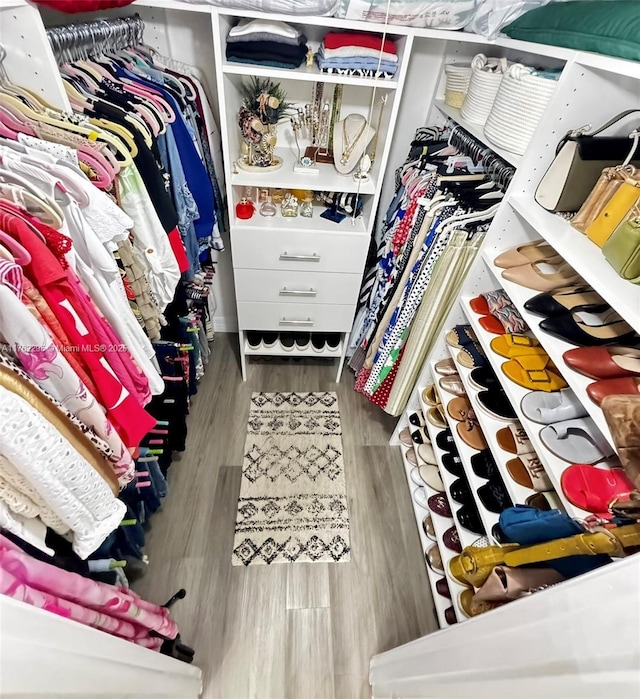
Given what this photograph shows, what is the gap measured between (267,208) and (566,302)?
1.10 m

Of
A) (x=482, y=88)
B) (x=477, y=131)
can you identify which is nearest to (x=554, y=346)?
(x=477, y=131)

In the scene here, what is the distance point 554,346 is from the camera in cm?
89

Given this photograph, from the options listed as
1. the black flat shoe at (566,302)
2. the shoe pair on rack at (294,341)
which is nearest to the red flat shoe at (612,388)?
the black flat shoe at (566,302)

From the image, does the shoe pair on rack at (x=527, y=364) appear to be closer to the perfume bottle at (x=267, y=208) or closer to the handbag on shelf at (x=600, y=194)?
the handbag on shelf at (x=600, y=194)

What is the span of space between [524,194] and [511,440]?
2.12ft

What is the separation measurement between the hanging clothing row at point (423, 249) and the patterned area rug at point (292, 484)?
34cm

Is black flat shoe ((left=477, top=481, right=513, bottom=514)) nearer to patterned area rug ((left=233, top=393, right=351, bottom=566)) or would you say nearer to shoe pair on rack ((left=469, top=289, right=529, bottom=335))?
shoe pair on rack ((left=469, top=289, right=529, bottom=335))

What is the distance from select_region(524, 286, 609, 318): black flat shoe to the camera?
0.93 metres

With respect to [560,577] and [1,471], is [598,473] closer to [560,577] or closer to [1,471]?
[560,577]

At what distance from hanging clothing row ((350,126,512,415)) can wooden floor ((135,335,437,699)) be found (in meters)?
0.48

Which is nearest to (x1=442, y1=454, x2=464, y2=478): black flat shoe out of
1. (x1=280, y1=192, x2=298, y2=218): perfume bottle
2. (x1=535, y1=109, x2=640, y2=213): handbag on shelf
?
(x1=535, y1=109, x2=640, y2=213): handbag on shelf

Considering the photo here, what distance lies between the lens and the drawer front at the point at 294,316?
1725 mm

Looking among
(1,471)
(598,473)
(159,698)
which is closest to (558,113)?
(598,473)

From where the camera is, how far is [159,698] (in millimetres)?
847
